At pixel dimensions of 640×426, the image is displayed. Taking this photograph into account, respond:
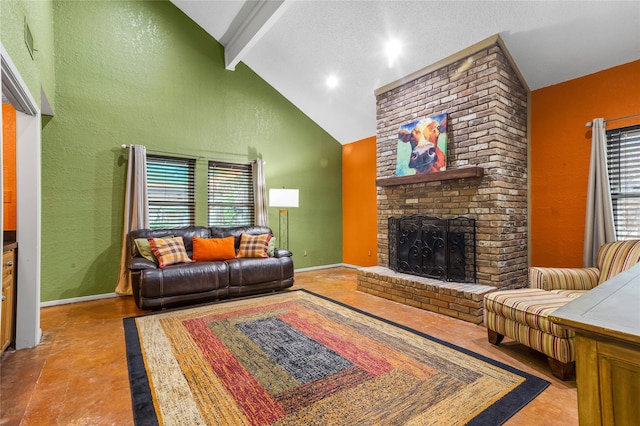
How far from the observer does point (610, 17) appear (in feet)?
9.17

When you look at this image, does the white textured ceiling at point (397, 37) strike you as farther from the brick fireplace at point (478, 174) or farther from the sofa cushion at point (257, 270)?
the sofa cushion at point (257, 270)

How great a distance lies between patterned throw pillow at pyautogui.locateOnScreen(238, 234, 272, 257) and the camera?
14.4 ft

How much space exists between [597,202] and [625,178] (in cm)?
40

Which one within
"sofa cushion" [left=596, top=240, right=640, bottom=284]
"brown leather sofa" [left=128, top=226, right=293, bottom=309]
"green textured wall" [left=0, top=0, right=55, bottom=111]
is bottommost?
"brown leather sofa" [left=128, top=226, right=293, bottom=309]

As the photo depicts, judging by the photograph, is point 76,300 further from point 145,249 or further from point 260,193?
point 260,193

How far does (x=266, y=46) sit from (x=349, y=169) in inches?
Result: 107

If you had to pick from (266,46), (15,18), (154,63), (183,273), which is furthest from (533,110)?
(154,63)

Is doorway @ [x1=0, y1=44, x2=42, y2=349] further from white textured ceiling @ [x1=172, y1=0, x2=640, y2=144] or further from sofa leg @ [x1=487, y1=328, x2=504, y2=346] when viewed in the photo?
sofa leg @ [x1=487, y1=328, x2=504, y2=346]

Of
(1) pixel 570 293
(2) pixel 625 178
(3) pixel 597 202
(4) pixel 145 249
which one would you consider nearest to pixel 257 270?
(4) pixel 145 249

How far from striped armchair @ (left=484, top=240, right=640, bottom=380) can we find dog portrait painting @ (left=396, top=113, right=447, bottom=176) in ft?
5.42

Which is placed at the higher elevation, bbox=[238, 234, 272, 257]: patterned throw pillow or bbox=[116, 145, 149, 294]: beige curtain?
bbox=[116, 145, 149, 294]: beige curtain

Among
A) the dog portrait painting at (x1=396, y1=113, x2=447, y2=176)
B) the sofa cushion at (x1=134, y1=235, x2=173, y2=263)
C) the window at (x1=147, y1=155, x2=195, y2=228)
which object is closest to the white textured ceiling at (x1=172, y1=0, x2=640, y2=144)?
the dog portrait painting at (x1=396, y1=113, x2=447, y2=176)

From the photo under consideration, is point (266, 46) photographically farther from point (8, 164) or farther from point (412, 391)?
point (412, 391)

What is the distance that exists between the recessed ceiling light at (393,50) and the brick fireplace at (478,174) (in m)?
0.40
